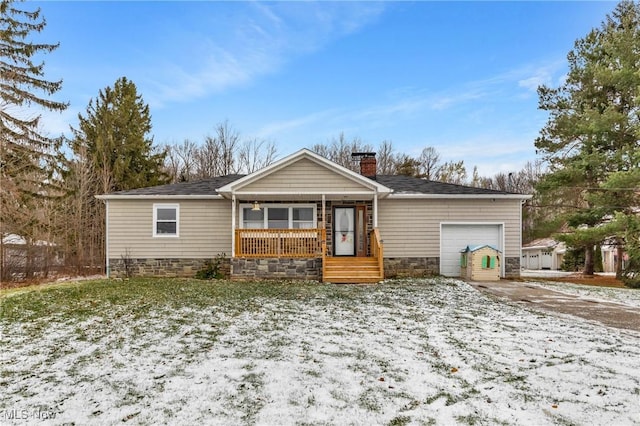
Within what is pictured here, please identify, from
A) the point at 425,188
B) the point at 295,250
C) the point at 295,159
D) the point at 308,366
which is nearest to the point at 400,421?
the point at 308,366

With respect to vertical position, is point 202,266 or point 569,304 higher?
point 202,266

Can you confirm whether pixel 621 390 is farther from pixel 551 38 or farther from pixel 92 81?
pixel 92 81

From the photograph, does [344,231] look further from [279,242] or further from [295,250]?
[279,242]

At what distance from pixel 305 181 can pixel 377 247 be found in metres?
3.15

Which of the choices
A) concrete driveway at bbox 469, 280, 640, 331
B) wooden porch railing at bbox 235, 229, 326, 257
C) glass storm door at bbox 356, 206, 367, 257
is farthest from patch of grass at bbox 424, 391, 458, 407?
glass storm door at bbox 356, 206, 367, 257

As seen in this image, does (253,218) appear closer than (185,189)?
Yes

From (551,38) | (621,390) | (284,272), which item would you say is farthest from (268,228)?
(551,38)

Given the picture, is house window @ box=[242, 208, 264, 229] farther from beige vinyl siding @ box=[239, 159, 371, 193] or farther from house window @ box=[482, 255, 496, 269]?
house window @ box=[482, 255, 496, 269]

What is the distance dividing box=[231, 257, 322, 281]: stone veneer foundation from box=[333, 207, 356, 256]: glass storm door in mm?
1552

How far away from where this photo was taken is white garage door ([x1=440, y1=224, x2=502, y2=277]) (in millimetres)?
13031

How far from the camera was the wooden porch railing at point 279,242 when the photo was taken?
39.1 ft

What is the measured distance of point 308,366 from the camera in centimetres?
398

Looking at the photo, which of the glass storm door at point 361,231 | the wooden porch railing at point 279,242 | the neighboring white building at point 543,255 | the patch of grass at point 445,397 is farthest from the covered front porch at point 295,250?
the neighboring white building at point 543,255

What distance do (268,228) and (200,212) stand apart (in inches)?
94.4
